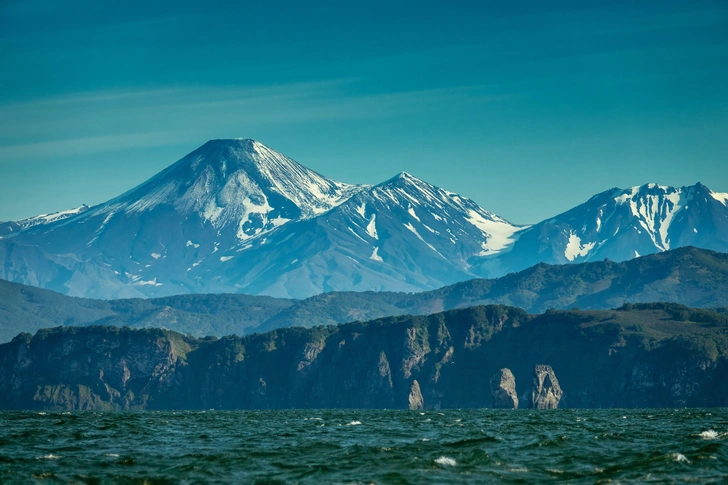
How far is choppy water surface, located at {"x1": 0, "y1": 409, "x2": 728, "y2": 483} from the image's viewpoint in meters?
90.0

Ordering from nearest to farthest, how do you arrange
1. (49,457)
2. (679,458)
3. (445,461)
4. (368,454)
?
(679,458), (445,461), (49,457), (368,454)

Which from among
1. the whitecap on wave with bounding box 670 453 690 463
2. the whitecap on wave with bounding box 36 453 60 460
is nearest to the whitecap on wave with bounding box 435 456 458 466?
the whitecap on wave with bounding box 670 453 690 463

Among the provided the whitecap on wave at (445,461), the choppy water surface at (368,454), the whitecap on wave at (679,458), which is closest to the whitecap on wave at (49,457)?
the choppy water surface at (368,454)

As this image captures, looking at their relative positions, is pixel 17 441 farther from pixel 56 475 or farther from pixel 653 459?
pixel 653 459

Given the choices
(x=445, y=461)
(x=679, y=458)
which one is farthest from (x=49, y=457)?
(x=679, y=458)

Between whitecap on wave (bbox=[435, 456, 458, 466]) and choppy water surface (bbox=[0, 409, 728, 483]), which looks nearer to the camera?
choppy water surface (bbox=[0, 409, 728, 483])

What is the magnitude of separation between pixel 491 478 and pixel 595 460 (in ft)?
44.9

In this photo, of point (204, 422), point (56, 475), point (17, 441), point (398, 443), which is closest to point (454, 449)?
point (398, 443)

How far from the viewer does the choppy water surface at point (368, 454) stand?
9000cm

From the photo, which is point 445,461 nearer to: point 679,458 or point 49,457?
point 679,458

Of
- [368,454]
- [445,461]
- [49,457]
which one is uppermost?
[368,454]

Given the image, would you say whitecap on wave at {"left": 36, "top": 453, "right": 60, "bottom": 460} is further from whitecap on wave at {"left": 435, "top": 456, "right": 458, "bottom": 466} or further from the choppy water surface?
whitecap on wave at {"left": 435, "top": 456, "right": 458, "bottom": 466}

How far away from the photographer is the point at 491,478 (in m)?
89.3

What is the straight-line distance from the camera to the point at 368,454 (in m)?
105
